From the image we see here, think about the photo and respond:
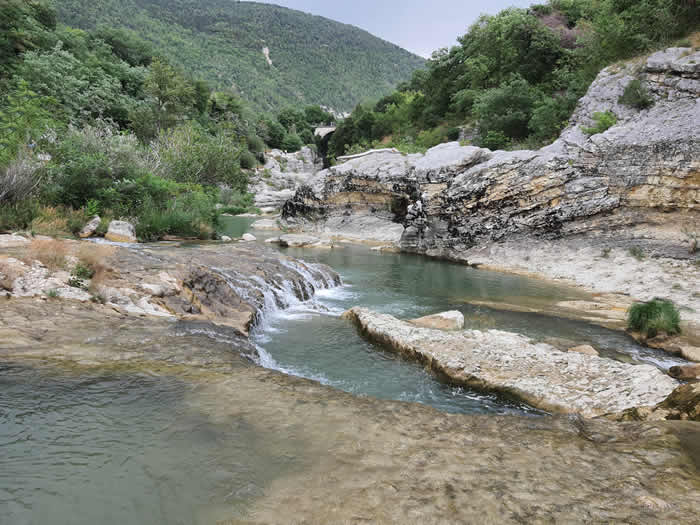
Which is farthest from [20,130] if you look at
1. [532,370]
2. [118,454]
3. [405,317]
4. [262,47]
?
[262,47]

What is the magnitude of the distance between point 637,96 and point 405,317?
620 inches

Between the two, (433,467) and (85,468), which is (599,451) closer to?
(433,467)

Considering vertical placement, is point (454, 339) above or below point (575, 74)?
below

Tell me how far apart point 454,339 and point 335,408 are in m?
3.48

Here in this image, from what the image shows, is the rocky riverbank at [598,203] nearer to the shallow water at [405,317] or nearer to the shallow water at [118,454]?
the shallow water at [405,317]

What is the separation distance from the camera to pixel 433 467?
2.94m

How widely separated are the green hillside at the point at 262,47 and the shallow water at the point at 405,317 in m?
92.3

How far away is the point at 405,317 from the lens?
959cm

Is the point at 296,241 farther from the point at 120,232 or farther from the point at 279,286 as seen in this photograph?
the point at 279,286

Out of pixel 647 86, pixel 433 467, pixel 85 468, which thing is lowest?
pixel 85 468

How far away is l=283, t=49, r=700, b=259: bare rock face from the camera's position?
46.2ft

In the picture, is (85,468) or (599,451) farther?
(599,451)

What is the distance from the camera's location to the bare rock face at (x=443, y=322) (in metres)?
7.93

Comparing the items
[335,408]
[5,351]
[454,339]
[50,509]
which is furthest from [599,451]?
[5,351]
